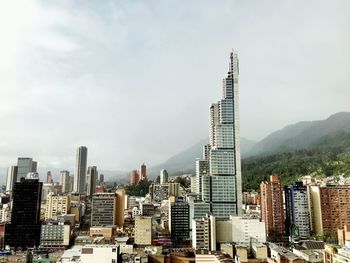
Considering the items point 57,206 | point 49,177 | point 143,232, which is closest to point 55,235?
point 143,232

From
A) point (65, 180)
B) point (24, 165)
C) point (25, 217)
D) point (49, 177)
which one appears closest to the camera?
point (25, 217)

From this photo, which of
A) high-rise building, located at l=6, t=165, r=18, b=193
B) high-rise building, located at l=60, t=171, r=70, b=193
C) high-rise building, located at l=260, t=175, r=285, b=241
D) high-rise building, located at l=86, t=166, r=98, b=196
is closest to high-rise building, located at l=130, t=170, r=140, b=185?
high-rise building, located at l=86, t=166, r=98, b=196

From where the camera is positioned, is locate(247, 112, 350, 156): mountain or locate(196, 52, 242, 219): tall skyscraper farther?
locate(247, 112, 350, 156): mountain

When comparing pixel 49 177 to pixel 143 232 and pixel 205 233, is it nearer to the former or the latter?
pixel 143 232

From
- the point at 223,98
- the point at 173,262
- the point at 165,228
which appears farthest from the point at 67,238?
the point at 223,98

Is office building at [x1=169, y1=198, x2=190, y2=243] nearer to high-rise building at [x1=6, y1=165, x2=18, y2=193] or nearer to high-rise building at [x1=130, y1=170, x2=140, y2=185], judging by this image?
high-rise building at [x1=130, y1=170, x2=140, y2=185]

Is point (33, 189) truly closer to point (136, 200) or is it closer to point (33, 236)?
point (33, 236)

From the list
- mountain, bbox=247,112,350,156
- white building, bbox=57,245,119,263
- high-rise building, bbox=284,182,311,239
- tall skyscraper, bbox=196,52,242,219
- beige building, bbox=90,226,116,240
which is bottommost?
white building, bbox=57,245,119,263
